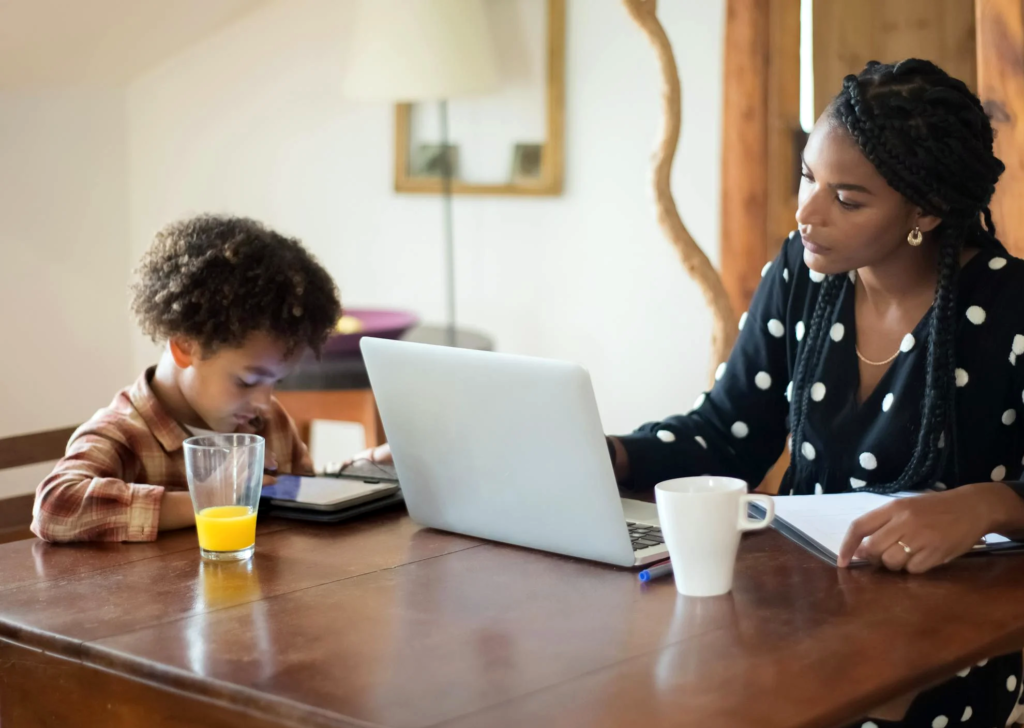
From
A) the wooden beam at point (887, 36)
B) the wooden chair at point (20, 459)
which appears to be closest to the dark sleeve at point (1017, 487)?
the wooden chair at point (20, 459)

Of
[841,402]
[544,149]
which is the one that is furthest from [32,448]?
[544,149]

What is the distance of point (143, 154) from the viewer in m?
3.84

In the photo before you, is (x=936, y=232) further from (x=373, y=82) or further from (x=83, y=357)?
(x=83, y=357)

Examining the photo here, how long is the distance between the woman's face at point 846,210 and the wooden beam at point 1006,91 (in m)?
0.81

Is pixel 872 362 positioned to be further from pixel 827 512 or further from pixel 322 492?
pixel 322 492

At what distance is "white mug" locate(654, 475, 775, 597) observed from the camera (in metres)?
1.14

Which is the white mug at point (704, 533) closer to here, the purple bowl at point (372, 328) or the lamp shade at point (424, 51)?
the purple bowl at point (372, 328)

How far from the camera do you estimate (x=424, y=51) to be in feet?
10.0

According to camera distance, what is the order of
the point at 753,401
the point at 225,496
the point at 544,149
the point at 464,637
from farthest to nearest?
the point at 544,149 → the point at 753,401 → the point at 225,496 → the point at 464,637

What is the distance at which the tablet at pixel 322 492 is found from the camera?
1.46 metres

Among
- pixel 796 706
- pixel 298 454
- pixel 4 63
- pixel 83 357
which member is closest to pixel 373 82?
pixel 4 63

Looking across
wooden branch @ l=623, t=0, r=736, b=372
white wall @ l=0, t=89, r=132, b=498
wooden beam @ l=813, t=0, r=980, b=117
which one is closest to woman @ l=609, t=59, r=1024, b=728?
wooden branch @ l=623, t=0, r=736, b=372

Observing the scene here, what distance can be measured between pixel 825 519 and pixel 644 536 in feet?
0.61

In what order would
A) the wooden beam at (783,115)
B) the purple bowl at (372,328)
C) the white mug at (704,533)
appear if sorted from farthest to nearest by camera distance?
the purple bowl at (372,328) < the wooden beam at (783,115) < the white mug at (704,533)
